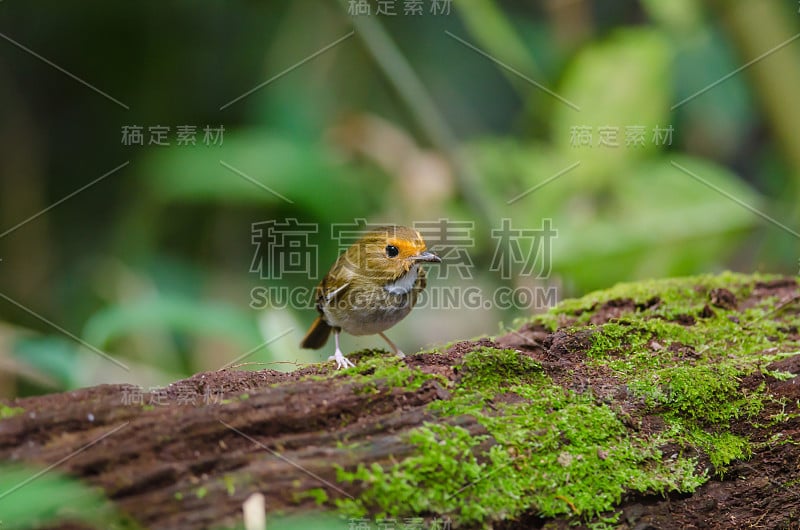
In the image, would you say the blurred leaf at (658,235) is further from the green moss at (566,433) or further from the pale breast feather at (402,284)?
the green moss at (566,433)

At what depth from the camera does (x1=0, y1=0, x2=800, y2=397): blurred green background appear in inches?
176

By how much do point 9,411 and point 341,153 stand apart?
12.0ft

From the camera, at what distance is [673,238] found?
14.4 ft

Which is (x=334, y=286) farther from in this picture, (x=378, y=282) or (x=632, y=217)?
(x=632, y=217)

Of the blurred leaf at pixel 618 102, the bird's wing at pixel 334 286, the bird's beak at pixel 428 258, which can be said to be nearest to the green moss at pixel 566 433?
the bird's beak at pixel 428 258

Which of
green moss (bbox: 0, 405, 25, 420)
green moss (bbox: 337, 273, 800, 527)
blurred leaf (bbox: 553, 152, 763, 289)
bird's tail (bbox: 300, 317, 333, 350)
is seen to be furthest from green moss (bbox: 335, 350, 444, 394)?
blurred leaf (bbox: 553, 152, 763, 289)

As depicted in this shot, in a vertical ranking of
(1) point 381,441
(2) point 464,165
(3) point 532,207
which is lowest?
(1) point 381,441

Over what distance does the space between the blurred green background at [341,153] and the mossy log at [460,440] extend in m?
1.56

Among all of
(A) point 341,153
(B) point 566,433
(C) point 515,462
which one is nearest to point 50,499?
(C) point 515,462

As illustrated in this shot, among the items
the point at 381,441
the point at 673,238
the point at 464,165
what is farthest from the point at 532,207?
the point at 381,441

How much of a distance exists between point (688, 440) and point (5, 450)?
1958 millimetres

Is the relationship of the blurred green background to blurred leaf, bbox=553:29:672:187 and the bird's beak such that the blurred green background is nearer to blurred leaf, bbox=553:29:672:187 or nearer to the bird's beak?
blurred leaf, bbox=553:29:672:187

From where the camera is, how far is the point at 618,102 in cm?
477

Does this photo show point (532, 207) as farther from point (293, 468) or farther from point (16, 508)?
point (16, 508)
